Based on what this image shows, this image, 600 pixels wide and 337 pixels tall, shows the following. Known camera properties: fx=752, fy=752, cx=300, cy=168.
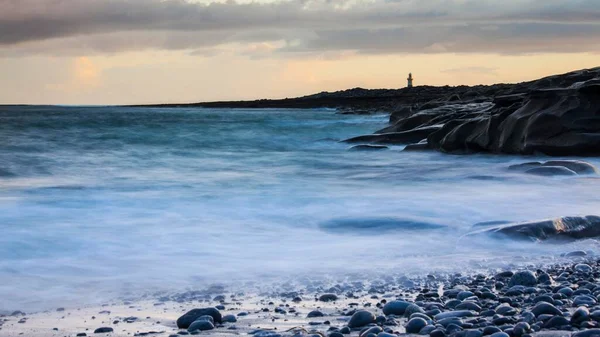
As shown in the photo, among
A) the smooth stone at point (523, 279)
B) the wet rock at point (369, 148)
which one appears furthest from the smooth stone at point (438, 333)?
the wet rock at point (369, 148)

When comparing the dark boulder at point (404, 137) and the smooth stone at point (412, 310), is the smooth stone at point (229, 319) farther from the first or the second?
the dark boulder at point (404, 137)

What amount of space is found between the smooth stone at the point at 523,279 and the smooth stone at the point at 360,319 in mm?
1276

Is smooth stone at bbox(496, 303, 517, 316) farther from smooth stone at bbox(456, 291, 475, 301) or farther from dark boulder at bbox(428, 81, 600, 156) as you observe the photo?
dark boulder at bbox(428, 81, 600, 156)

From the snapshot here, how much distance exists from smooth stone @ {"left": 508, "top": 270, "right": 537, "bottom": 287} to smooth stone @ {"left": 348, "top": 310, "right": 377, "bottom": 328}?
1.28 m

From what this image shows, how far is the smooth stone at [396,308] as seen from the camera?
3.80 metres

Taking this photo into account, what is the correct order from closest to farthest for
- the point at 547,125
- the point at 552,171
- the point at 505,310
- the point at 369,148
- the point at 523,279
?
1. the point at 505,310
2. the point at 523,279
3. the point at 552,171
4. the point at 547,125
5. the point at 369,148

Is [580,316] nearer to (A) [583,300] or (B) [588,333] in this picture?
(B) [588,333]

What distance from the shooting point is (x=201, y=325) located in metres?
3.62

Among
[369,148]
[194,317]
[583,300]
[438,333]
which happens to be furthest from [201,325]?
[369,148]

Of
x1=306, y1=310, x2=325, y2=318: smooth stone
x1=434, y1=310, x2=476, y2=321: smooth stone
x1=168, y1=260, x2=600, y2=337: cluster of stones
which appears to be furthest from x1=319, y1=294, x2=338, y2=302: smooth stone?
x1=434, y1=310, x2=476, y2=321: smooth stone

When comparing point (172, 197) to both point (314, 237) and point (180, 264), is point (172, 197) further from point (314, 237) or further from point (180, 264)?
point (180, 264)

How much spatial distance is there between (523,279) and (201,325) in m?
2.02

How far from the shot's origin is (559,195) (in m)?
9.22

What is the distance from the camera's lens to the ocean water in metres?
5.41
